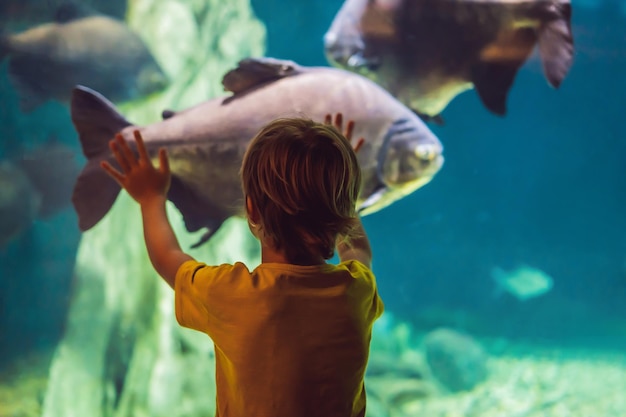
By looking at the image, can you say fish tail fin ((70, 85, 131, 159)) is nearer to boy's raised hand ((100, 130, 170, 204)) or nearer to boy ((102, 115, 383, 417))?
boy's raised hand ((100, 130, 170, 204))

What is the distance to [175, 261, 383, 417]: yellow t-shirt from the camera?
104 centimetres

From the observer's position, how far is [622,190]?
5.54m

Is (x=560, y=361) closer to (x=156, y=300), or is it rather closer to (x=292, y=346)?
(x=156, y=300)

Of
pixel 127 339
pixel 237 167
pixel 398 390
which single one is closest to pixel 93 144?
pixel 237 167

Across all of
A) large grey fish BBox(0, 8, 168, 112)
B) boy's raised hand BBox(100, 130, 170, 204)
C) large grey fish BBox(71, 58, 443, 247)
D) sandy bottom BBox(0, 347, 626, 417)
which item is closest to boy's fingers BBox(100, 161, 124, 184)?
boy's raised hand BBox(100, 130, 170, 204)

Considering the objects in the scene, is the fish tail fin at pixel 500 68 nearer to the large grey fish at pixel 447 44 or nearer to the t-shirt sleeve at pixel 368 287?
the large grey fish at pixel 447 44

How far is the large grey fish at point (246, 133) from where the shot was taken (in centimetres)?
190

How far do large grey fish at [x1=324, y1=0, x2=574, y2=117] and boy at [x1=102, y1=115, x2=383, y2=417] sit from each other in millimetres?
1224

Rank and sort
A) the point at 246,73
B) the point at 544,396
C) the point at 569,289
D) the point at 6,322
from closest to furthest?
the point at 246,73 → the point at 6,322 → the point at 544,396 → the point at 569,289

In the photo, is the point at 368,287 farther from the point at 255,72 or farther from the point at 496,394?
the point at 496,394

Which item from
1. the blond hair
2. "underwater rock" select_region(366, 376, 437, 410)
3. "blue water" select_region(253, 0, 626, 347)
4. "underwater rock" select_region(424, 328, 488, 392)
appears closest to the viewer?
the blond hair

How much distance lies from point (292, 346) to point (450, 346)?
13.5 ft

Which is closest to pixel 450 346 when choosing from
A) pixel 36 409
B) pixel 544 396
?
pixel 544 396

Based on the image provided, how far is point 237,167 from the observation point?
1916mm
